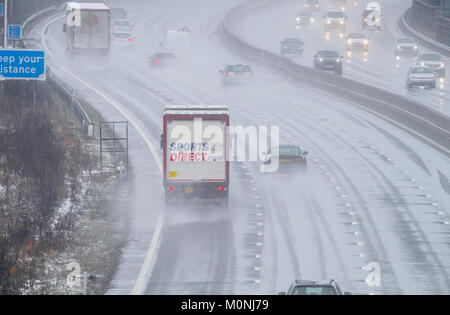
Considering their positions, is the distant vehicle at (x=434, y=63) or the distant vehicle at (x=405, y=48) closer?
the distant vehicle at (x=434, y=63)

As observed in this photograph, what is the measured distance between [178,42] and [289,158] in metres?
46.4

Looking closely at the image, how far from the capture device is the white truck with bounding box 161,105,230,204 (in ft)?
123

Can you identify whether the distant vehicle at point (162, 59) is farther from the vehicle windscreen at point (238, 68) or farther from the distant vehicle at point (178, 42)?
the vehicle windscreen at point (238, 68)

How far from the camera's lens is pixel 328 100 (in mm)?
66562

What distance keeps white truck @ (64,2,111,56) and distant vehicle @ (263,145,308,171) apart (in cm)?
3595

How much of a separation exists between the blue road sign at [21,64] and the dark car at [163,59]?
40.9 m

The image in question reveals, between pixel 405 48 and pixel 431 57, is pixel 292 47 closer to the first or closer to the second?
pixel 405 48

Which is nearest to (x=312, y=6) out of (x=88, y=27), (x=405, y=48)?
(x=405, y=48)

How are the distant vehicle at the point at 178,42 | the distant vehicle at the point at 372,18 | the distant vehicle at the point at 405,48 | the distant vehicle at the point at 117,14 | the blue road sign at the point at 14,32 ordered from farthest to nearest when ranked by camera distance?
the distant vehicle at the point at 372,18, the distant vehicle at the point at 117,14, the distant vehicle at the point at 405,48, the distant vehicle at the point at 178,42, the blue road sign at the point at 14,32

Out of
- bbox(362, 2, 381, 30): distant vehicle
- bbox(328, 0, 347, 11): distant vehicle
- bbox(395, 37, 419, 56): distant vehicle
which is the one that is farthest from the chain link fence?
bbox(328, 0, 347, 11): distant vehicle

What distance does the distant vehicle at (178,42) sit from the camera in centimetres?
8981

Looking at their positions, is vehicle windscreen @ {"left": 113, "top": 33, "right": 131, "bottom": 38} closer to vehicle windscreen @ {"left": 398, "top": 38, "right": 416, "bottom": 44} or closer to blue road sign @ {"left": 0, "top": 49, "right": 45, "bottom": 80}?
vehicle windscreen @ {"left": 398, "top": 38, "right": 416, "bottom": 44}

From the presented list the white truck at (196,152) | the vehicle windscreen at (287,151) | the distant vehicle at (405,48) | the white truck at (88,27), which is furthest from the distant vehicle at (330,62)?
the white truck at (196,152)

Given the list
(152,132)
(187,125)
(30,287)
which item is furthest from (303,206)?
(152,132)
